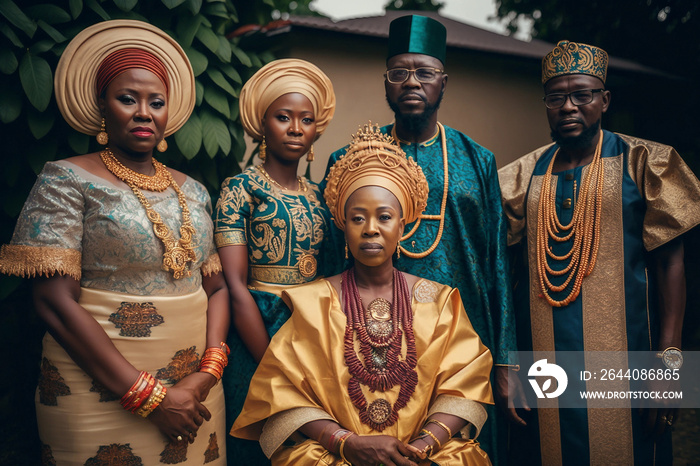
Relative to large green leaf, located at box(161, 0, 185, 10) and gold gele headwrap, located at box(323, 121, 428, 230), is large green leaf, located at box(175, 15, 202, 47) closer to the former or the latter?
large green leaf, located at box(161, 0, 185, 10)

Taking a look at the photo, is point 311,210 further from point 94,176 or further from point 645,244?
point 645,244

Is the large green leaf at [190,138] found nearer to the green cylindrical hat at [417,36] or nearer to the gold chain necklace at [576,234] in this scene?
the green cylindrical hat at [417,36]

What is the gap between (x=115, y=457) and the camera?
2596 mm

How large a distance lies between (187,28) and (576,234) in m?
2.86

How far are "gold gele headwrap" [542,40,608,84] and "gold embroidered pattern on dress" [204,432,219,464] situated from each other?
2.99 m

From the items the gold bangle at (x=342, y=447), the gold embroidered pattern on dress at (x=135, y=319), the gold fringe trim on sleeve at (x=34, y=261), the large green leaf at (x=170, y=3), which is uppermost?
the large green leaf at (x=170, y=3)

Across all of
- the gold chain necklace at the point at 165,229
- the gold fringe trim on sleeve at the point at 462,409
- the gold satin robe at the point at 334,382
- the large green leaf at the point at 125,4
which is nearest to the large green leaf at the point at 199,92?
the large green leaf at the point at 125,4

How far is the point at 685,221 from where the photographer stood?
3188 millimetres

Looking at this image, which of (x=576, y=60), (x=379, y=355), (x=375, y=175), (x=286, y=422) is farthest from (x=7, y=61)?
(x=576, y=60)

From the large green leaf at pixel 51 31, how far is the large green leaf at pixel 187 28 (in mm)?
744

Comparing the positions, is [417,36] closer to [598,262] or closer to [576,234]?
[576,234]

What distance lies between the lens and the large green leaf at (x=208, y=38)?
12.2 feet

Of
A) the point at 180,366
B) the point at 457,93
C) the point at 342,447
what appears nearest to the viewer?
the point at 342,447

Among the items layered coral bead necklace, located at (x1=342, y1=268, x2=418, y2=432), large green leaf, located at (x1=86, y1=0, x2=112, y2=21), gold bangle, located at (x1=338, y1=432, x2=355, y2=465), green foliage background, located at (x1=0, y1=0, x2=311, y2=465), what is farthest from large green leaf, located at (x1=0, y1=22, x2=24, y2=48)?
gold bangle, located at (x1=338, y1=432, x2=355, y2=465)
